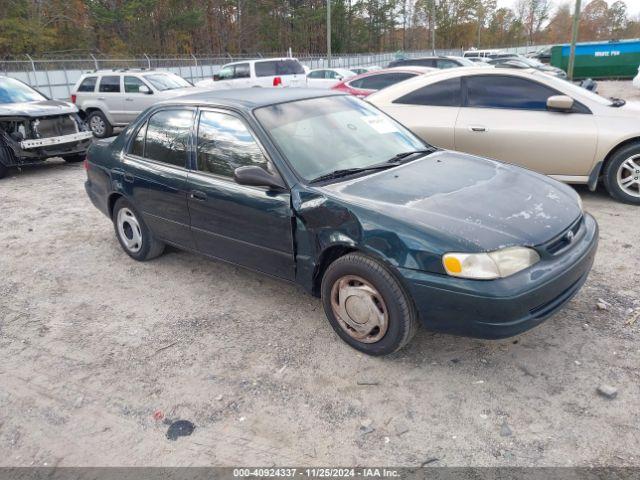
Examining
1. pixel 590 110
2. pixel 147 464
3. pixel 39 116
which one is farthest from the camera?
pixel 39 116

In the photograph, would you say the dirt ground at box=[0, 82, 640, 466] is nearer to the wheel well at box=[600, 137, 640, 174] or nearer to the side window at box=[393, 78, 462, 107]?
the wheel well at box=[600, 137, 640, 174]

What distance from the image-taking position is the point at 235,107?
3.76 m

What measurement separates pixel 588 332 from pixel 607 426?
0.93 metres

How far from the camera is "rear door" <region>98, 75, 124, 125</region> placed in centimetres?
1315

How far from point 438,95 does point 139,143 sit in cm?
379

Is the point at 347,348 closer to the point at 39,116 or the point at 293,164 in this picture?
the point at 293,164

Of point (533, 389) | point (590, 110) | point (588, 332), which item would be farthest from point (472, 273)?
point (590, 110)

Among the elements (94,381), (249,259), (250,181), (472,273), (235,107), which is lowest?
(94,381)

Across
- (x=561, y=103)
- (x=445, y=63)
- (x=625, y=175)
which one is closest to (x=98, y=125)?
(x=445, y=63)

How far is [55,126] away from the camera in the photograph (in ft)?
30.2

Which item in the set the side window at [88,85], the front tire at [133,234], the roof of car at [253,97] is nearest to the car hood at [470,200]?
the roof of car at [253,97]

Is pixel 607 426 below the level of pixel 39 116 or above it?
below

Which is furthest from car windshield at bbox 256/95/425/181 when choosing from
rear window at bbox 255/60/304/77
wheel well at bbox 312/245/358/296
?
rear window at bbox 255/60/304/77

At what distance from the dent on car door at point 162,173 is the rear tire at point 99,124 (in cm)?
971
